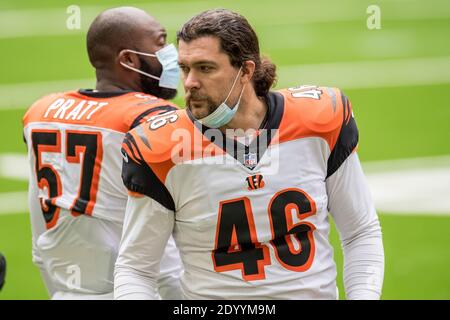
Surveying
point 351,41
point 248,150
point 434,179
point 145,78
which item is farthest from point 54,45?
point 248,150

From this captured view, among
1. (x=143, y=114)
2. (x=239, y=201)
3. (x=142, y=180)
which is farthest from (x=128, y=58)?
(x=239, y=201)

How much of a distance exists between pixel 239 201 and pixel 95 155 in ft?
3.81

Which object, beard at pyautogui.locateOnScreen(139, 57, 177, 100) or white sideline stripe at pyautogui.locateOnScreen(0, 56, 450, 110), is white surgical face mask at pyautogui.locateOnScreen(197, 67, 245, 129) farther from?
white sideline stripe at pyautogui.locateOnScreen(0, 56, 450, 110)

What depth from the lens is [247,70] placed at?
3.64 meters

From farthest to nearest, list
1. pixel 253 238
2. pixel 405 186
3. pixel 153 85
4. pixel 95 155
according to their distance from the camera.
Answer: pixel 405 186 < pixel 153 85 < pixel 95 155 < pixel 253 238

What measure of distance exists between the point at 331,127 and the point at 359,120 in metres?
5.64

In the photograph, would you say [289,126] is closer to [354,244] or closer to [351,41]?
[354,244]

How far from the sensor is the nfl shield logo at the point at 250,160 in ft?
11.7

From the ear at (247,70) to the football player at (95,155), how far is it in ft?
2.67

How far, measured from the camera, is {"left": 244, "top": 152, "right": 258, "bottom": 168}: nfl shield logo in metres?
3.56

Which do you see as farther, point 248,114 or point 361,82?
point 361,82

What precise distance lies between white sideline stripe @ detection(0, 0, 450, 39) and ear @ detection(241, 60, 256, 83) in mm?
7040

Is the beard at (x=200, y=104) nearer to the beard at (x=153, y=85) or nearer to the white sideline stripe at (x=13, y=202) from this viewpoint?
the beard at (x=153, y=85)

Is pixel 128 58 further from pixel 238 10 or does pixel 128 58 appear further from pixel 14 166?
pixel 238 10
